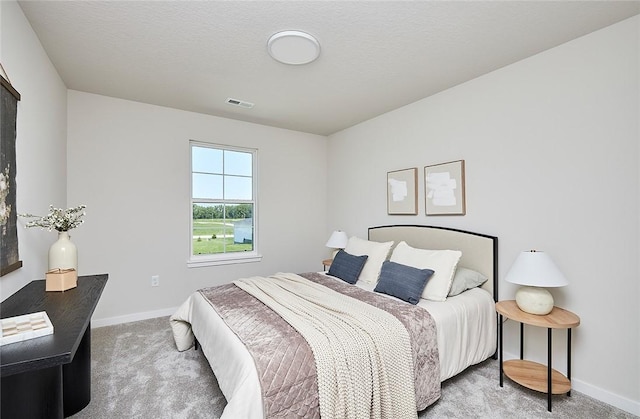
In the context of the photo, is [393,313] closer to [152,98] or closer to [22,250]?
[22,250]

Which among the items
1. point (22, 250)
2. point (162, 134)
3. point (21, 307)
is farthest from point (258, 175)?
point (21, 307)

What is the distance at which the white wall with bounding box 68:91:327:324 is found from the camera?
320cm

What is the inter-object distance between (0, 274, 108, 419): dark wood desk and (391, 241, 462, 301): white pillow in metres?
2.22

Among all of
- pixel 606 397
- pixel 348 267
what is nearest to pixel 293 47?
pixel 348 267

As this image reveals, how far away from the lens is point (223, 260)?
3.98 m

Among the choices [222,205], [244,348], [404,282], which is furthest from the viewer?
[222,205]

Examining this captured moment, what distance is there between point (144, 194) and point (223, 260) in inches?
49.5

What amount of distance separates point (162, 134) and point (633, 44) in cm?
429

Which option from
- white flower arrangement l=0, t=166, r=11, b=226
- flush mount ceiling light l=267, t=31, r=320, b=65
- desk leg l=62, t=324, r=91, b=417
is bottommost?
desk leg l=62, t=324, r=91, b=417

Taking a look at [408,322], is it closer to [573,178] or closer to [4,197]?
[573,178]

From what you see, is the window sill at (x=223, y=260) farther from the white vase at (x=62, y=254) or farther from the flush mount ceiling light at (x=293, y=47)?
the flush mount ceiling light at (x=293, y=47)

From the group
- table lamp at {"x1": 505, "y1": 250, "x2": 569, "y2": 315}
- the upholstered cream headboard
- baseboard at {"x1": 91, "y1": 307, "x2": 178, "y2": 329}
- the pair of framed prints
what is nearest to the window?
baseboard at {"x1": 91, "y1": 307, "x2": 178, "y2": 329}

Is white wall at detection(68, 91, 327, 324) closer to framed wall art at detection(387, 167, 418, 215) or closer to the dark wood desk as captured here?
the dark wood desk

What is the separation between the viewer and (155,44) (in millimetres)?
2221
